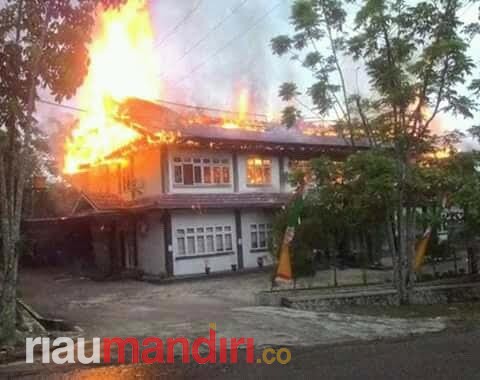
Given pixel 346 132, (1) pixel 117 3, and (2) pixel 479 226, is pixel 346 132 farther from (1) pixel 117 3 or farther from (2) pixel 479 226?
(1) pixel 117 3

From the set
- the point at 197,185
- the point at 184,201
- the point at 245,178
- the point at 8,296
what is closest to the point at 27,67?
the point at 8,296

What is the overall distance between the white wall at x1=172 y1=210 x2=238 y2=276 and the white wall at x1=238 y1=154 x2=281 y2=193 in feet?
5.41

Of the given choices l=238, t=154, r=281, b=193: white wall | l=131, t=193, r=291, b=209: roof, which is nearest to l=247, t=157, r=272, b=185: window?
l=238, t=154, r=281, b=193: white wall

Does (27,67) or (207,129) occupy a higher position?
(207,129)

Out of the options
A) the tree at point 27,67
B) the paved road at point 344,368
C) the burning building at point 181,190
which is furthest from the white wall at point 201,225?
the paved road at point 344,368

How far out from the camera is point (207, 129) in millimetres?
27547

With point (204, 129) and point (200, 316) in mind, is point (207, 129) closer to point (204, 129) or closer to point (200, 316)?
point (204, 129)

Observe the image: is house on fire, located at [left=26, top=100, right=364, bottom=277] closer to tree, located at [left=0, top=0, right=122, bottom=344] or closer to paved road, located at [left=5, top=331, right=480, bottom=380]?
tree, located at [left=0, top=0, right=122, bottom=344]

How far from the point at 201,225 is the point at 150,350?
15911 millimetres

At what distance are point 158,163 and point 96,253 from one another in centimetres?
666

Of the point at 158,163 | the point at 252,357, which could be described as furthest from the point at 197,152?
the point at 252,357

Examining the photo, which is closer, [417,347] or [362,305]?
[417,347]

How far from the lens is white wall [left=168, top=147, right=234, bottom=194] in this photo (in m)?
24.0

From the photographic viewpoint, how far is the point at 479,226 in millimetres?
16766
